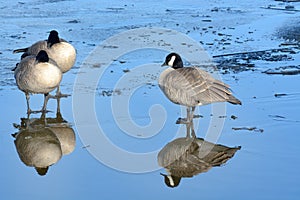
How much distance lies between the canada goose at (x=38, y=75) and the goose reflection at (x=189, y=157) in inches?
75.7

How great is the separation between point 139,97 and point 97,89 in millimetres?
728

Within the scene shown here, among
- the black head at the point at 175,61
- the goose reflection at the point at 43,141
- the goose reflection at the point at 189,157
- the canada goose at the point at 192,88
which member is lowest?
the goose reflection at the point at 189,157

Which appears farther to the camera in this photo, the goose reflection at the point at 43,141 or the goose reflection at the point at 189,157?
the goose reflection at the point at 43,141

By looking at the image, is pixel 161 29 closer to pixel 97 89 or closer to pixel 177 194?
pixel 97 89

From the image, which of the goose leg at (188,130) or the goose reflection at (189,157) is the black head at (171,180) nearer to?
the goose reflection at (189,157)

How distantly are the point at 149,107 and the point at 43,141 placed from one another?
1.66m

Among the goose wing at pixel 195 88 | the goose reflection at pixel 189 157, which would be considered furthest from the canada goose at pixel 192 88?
the goose reflection at pixel 189 157

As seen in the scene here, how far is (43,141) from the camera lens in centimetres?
659

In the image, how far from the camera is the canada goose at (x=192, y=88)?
22.9 feet

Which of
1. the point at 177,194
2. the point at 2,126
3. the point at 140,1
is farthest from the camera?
the point at 140,1

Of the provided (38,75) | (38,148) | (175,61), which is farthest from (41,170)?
(175,61)

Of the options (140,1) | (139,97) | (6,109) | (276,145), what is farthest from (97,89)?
(140,1)

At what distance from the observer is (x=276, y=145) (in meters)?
6.38

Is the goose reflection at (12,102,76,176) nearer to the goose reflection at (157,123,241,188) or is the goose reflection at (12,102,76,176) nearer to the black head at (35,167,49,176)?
the black head at (35,167,49,176)
